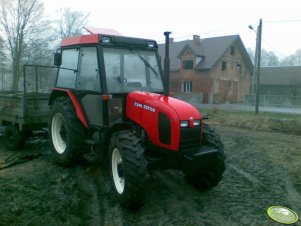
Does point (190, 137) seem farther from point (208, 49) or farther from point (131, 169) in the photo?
point (208, 49)

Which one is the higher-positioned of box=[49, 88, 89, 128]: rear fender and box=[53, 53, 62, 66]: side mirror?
box=[53, 53, 62, 66]: side mirror

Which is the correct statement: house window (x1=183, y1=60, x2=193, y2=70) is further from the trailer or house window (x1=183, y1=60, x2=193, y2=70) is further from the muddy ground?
the muddy ground

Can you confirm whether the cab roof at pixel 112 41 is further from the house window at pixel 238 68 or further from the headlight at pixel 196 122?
the house window at pixel 238 68

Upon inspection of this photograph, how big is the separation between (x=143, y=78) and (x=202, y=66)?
2593cm

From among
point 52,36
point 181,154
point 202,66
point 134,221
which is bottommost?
point 134,221

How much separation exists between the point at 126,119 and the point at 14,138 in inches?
157

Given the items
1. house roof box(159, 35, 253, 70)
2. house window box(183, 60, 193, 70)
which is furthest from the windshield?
house window box(183, 60, 193, 70)

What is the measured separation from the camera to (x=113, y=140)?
450 centimetres

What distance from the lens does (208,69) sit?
30.0 meters

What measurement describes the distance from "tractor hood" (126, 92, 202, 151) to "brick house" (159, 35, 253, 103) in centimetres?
2580

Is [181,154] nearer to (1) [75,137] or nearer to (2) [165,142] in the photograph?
(2) [165,142]

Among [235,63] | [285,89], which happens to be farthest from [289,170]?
[285,89]

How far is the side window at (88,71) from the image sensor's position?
5.16 meters

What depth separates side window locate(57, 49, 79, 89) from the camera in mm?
5793
